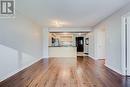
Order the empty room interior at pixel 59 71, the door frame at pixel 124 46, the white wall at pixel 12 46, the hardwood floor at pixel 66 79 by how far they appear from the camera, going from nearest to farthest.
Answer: the hardwood floor at pixel 66 79, the empty room interior at pixel 59 71, the white wall at pixel 12 46, the door frame at pixel 124 46

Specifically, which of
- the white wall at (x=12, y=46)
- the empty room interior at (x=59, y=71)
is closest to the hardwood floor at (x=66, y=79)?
the empty room interior at (x=59, y=71)

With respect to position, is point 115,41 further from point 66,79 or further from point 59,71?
point 66,79

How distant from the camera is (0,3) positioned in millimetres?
4426

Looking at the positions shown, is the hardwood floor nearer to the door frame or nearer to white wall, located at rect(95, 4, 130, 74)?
the door frame

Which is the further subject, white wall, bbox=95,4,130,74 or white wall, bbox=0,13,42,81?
white wall, bbox=95,4,130,74

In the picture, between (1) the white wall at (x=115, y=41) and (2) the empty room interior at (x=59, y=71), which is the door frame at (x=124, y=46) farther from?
(1) the white wall at (x=115, y=41)

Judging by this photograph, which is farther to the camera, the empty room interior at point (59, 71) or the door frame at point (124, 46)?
the door frame at point (124, 46)

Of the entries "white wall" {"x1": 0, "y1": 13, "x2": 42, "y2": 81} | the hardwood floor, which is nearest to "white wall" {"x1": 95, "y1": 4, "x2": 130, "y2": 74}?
the hardwood floor

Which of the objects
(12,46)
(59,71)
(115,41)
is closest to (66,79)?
(59,71)

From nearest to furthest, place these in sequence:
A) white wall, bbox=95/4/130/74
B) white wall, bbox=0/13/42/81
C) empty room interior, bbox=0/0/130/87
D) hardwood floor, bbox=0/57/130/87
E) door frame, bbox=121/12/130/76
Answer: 1. hardwood floor, bbox=0/57/130/87
2. empty room interior, bbox=0/0/130/87
3. white wall, bbox=0/13/42/81
4. door frame, bbox=121/12/130/76
5. white wall, bbox=95/4/130/74

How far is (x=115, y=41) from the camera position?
5.76 metres

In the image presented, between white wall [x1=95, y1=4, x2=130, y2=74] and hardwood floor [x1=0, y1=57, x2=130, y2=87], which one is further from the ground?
white wall [x1=95, y1=4, x2=130, y2=74]

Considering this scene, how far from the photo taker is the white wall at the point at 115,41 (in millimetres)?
5234

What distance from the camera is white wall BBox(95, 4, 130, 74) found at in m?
5.23
